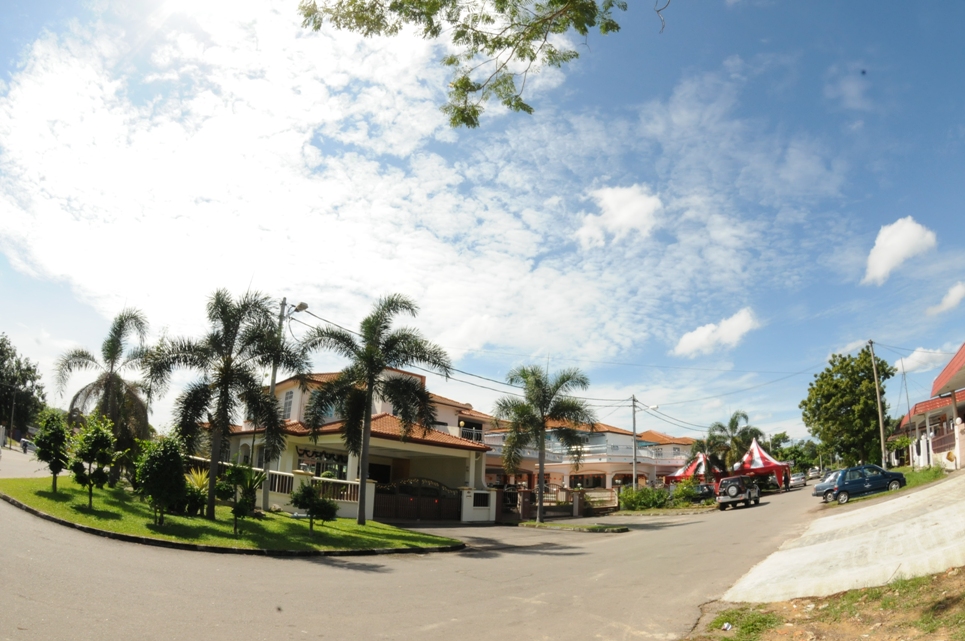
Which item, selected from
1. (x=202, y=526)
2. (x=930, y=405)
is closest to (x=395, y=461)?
(x=202, y=526)

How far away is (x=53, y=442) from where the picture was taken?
17297 mm

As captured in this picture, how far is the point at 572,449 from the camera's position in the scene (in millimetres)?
29672

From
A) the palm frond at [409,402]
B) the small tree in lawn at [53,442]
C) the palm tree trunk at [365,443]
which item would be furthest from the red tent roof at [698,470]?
the small tree in lawn at [53,442]

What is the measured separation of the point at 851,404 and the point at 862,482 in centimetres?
1639

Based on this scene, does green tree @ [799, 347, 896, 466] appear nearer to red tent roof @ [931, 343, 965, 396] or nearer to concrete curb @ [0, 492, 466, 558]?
red tent roof @ [931, 343, 965, 396]

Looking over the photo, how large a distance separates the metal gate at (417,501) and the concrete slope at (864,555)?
47.8ft

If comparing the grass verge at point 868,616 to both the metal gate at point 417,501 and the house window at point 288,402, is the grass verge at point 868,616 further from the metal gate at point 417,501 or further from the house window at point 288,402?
the house window at point 288,402

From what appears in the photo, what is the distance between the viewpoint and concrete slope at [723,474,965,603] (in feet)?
29.9

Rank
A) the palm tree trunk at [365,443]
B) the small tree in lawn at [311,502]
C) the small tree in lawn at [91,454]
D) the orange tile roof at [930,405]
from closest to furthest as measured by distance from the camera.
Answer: the small tree in lawn at [91,454] → the small tree in lawn at [311,502] → the palm tree trunk at [365,443] → the orange tile roof at [930,405]

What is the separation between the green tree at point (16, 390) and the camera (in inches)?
2509

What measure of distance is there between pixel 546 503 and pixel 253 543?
24421mm

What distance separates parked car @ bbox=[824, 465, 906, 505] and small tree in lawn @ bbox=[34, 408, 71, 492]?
99.7ft

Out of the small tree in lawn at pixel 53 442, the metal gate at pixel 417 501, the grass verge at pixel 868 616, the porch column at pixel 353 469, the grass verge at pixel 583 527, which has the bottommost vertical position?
the grass verge at pixel 583 527

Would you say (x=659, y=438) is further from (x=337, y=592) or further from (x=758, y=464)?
(x=337, y=592)
